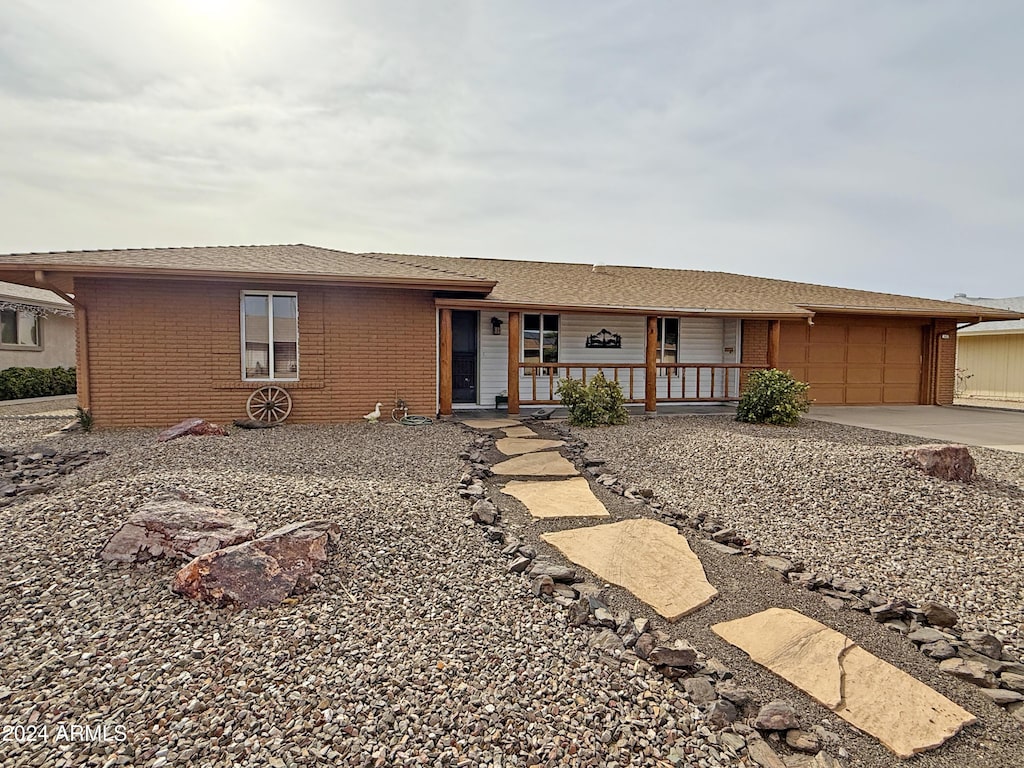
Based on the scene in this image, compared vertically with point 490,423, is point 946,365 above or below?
above

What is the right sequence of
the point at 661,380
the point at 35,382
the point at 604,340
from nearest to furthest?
the point at 604,340 < the point at 661,380 < the point at 35,382

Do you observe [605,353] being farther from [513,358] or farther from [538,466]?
[538,466]

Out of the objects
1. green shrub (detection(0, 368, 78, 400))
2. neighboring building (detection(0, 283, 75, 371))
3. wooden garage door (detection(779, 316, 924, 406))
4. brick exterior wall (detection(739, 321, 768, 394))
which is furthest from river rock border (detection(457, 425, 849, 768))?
neighboring building (detection(0, 283, 75, 371))

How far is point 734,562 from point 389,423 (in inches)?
243

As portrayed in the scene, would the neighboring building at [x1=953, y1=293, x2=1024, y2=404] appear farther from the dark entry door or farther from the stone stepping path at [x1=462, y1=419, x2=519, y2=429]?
the stone stepping path at [x1=462, y1=419, x2=519, y2=429]

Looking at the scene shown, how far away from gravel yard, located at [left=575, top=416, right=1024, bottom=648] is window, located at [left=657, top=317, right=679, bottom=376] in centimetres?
488

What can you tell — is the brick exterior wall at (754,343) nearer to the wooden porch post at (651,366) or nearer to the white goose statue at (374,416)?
the wooden porch post at (651,366)

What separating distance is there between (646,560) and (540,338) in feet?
25.9

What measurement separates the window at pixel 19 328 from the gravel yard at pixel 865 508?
17.5 meters

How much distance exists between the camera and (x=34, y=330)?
1553 centimetres

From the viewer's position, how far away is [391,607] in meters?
2.70

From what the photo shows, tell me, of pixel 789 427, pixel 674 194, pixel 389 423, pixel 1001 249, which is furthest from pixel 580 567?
pixel 1001 249

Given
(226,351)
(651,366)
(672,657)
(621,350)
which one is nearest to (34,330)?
(226,351)

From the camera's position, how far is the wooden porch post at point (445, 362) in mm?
8844
